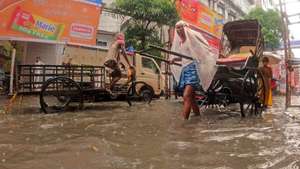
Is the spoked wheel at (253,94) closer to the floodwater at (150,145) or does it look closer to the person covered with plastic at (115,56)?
the floodwater at (150,145)

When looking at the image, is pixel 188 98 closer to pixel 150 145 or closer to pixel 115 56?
pixel 150 145

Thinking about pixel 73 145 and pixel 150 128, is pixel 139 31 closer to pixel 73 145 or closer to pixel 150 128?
pixel 150 128

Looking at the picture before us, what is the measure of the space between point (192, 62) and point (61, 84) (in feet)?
10.8

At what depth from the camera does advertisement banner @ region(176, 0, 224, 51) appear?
2017 centimetres

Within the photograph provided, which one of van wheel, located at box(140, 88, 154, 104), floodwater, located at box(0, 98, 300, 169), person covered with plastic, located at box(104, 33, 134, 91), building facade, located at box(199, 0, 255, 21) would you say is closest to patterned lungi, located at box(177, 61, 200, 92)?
floodwater, located at box(0, 98, 300, 169)

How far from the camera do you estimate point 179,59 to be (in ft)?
23.0

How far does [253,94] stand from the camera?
7.76 metres

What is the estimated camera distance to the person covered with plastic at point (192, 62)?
6535mm

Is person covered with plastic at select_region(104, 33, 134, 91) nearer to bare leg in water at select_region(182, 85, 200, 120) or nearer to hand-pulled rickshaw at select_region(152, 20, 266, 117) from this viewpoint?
hand-pulled rickshaw at select_region(152, 20, 266, 117)

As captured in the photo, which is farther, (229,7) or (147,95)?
(229,7)

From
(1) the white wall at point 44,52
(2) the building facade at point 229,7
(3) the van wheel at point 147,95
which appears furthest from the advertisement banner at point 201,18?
(3) the van wheel at point 147,95

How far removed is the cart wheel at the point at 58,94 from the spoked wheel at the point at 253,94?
3627mm

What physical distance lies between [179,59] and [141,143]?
2.89 meters

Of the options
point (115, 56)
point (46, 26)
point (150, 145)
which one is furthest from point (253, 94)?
point (46, 26)
